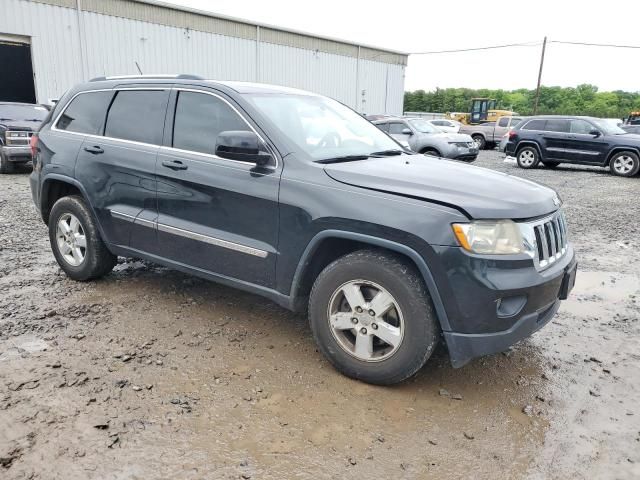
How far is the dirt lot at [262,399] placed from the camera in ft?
7.92

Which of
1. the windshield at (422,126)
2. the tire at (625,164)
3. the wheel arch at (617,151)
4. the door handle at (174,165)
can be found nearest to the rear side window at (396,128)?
the windshield at (422,126)

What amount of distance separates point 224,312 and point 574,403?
8.28ft

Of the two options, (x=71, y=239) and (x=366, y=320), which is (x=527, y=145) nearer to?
(x=71, y=239)

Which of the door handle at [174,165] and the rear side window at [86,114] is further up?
the rear side window at [86,114]

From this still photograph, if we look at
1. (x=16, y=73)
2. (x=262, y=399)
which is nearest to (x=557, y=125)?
(x=262, y=399)

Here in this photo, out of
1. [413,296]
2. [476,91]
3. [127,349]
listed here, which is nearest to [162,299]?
[127,349]

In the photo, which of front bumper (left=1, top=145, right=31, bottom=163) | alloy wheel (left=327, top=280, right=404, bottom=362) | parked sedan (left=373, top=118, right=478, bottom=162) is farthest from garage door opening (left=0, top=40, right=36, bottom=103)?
alloy wheel (left=327, top=280, right=404, bottom=362)

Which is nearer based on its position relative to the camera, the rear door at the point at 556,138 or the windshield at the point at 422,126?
the windshield at the point at 422,126

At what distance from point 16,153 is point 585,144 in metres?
14.7

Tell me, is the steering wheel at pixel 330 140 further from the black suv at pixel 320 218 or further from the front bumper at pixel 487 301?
the front bumper at pixel 487 301

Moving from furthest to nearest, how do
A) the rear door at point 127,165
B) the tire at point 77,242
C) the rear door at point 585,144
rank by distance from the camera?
1. the rear door at point 585,144
2. the tire at point 77,242
3. the rear door at point 127,165

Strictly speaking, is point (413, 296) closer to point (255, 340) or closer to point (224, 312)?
point (255, 340)

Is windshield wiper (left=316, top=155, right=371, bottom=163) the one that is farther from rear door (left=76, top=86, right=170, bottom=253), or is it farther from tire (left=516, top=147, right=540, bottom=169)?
tire (left=516, top=147, right=540, bottom=169)

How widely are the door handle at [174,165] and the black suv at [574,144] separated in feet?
46.1
